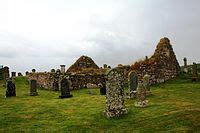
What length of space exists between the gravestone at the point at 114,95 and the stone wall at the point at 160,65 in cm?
1856

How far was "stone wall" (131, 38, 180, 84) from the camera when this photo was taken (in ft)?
122

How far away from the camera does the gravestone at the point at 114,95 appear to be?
1812 cm

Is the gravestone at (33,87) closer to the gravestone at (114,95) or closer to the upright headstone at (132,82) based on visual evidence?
the upright headstone at (132,82)

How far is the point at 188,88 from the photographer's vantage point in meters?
31.0

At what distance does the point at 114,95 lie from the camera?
1831 centimetres

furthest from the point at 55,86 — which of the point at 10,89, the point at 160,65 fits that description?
the point at 160,65

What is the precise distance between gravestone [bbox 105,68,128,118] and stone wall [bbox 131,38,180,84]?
18563 millimetres

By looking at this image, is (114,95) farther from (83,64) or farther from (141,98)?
(83,64)

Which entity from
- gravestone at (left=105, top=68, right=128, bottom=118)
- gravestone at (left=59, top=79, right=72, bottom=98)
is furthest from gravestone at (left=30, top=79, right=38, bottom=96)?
gravestone at (left=105, top=68, right=128, bottom=118)

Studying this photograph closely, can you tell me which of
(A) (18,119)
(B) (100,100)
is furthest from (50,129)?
(B) (100,100)

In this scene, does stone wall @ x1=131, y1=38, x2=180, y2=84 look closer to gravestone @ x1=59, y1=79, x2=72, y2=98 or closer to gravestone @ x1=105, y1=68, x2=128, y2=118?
gravestone @ x1=59, y1=79, x2=72, y2=98

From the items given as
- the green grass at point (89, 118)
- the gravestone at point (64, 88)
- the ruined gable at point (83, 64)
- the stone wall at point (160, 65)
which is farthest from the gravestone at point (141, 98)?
the ruined gable at point (83, 64)

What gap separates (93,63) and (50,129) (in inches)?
1329

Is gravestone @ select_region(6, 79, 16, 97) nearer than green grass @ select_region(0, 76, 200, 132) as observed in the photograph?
No
